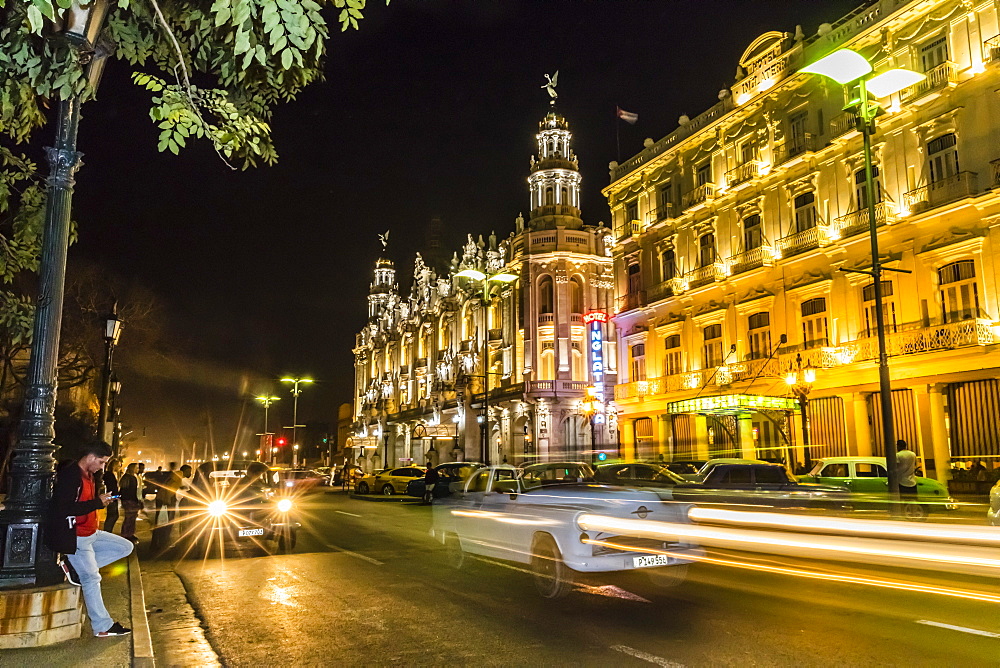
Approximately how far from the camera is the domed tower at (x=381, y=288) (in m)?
88.2

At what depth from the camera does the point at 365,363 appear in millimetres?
Answer: 88812

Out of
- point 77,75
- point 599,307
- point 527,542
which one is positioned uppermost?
point 599,307

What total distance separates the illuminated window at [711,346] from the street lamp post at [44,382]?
1115 inches

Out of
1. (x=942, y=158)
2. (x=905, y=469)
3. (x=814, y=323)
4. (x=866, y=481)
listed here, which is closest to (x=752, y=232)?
(x=814, y=323)

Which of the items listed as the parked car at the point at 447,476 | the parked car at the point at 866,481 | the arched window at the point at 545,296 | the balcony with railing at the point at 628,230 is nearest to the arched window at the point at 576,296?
the arched window at the point at 545,296

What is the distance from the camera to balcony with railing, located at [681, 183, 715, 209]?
32.9 m

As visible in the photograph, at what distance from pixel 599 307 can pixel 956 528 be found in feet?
136

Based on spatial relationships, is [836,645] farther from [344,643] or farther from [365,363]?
[365,363]

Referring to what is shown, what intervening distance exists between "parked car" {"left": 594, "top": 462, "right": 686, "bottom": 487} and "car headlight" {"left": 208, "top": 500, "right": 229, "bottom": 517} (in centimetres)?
916

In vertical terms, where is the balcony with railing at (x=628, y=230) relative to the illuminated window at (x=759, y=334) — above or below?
above

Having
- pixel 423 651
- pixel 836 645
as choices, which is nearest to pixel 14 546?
pixel 423 651

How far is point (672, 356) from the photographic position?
3534cm

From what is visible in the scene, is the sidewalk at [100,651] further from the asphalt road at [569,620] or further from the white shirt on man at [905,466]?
the white shirt on man at [905,466]

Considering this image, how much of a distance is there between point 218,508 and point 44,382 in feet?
26.3
